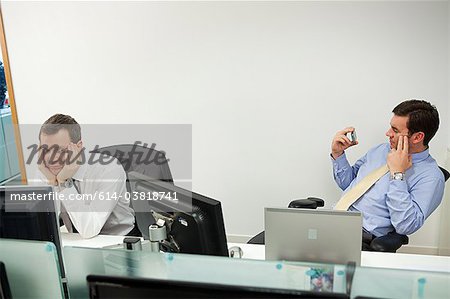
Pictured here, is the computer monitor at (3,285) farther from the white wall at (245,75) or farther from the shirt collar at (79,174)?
the white wall at (245,75)

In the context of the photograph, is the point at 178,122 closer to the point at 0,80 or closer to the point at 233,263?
the point at 0,80

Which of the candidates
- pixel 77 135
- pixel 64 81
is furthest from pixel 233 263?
pixel 64 81

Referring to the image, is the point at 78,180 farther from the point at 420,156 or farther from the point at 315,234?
the point at 420,156

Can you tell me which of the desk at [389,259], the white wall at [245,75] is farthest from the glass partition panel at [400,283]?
the white wall at [245,75]

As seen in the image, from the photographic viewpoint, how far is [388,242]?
213 cm

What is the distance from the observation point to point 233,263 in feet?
3.43

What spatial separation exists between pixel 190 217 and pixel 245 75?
190 cm

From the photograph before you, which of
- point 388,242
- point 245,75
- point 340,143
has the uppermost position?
point 245,75

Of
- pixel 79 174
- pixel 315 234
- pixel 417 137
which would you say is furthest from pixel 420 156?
pixel 79 174

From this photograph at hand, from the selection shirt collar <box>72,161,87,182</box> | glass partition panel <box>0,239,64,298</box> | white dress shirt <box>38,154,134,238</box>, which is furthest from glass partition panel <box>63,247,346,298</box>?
shirt collar <box>72,161,87,182</box>

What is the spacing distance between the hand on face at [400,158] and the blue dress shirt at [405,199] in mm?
53

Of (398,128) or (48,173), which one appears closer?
(48,173)

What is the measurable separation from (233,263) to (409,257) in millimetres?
1042

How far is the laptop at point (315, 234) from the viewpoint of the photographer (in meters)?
1.41
